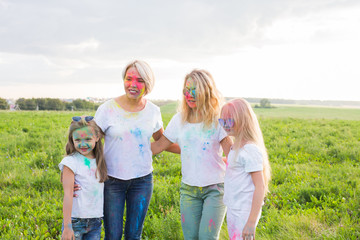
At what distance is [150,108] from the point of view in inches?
137

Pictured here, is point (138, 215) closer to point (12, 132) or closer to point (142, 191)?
point (142, 191)

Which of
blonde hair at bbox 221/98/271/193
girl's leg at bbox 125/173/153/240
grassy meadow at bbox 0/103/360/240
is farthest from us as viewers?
grassy meadow at bbox 0/103/360/240

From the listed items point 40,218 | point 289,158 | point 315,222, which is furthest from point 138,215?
point 289,158

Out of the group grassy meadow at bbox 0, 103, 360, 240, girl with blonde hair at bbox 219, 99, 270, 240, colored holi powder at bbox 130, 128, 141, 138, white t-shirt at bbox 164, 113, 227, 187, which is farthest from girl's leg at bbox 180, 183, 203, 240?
grassy meadow at bbox 0, 103, 360, 240

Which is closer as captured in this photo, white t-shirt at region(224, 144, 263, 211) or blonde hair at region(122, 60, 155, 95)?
white t-shirt at region(224, 144, 263, 211)

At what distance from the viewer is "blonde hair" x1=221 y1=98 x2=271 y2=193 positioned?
9.75 feet

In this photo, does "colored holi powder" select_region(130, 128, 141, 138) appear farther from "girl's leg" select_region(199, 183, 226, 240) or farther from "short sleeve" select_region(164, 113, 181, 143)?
"girl's leg" select_region(199, 183, 226, 240)

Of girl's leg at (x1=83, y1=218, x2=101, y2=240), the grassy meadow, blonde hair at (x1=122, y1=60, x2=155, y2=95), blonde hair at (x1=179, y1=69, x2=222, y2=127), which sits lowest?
the grassy meadow

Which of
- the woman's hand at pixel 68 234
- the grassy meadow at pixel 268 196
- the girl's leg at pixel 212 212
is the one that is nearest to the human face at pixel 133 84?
the girl's leg at pixel 212 212

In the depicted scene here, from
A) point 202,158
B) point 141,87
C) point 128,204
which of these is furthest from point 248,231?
point 141,87

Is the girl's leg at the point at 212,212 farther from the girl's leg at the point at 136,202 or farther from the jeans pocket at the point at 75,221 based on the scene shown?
the jeans pocket at the point at 75,221

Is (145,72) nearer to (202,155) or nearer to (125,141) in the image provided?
(125,141)

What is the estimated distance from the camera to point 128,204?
338 centimetres

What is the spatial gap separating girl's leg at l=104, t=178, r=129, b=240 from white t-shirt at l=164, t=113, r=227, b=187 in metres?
0.74
